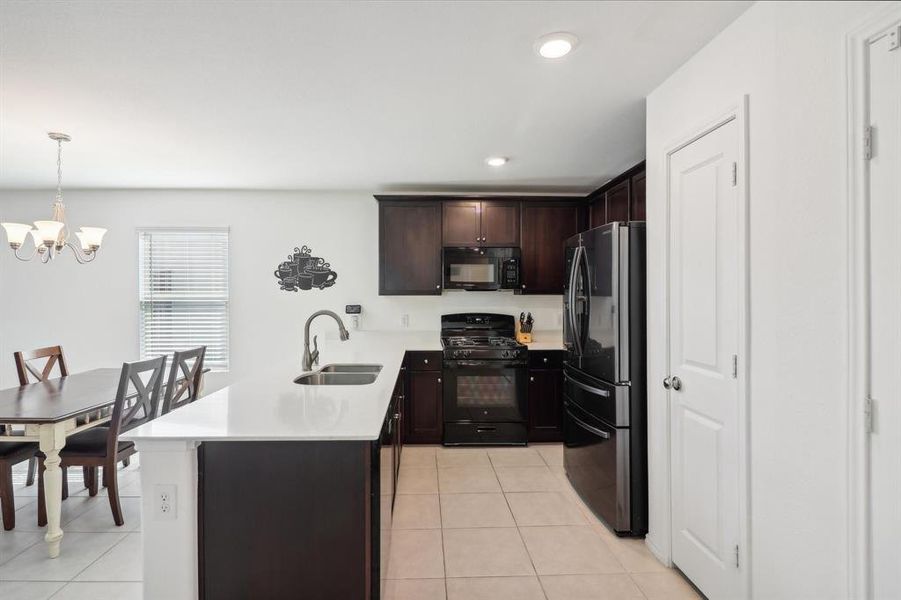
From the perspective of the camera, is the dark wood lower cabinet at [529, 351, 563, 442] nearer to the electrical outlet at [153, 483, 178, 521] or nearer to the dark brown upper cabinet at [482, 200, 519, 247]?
the dark brown upper cabinet at [482, 200, 519, 247]

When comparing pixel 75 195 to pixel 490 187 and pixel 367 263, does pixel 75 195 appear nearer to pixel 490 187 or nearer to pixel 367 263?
pixel 367 263

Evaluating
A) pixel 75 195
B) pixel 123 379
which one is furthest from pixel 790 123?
pixel 75 195

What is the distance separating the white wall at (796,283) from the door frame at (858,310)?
22mm

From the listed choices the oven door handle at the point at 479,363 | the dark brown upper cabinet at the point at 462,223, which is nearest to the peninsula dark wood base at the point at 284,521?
the oven door handle at the point at 479,363

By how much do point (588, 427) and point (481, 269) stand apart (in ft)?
6.62

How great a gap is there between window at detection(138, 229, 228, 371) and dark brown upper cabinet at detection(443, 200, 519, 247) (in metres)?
2.28

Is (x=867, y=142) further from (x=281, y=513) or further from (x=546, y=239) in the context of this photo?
(x=546, y=239)

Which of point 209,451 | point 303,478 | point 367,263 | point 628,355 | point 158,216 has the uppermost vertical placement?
point 158,216

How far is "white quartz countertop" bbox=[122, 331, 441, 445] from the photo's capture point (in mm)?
1605

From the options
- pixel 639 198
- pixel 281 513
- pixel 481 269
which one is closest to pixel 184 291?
pixel 481 269

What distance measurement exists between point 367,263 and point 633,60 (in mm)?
3162

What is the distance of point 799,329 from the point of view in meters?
1.45

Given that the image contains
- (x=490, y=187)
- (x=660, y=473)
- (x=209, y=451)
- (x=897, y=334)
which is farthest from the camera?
(x=490, y=187)

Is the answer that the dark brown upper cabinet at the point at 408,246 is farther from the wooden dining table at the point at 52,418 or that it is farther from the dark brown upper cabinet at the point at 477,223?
the wooden dining table at the point at 52,418
